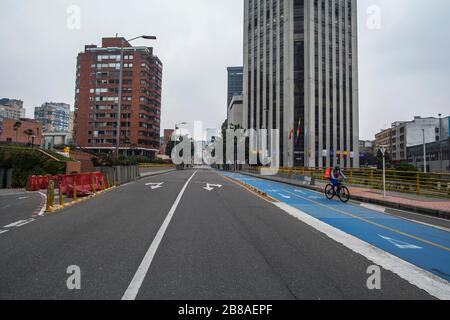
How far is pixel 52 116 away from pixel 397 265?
200032mm

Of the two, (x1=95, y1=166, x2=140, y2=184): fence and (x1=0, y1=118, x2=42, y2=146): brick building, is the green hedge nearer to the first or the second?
(x1=95, y1=166, x2=140, y2=184): fence

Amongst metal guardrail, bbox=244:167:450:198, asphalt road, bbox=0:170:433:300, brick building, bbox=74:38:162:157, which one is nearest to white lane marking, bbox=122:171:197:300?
asphalt road, bbox=0:170:433:300

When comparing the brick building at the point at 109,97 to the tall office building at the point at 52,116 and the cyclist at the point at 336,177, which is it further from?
the tall office building at the point at 52,116

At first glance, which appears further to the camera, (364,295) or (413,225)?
(413,225)

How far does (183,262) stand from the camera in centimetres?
417

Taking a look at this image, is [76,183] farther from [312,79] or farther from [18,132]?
[18,132]

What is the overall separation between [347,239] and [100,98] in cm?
9119

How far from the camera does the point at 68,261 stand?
4156 mm

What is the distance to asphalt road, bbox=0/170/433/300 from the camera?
3.21 meters

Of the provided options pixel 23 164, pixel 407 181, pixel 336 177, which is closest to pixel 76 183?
pixel 23 164

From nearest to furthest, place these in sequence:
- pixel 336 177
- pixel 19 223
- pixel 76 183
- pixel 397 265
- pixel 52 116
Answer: pixel 397 265 < pixel 19 223 < pixel 76 183 < pixel 336 177 < pixel 52 116

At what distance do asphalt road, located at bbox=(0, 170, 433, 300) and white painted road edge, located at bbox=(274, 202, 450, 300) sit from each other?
0.17 metres

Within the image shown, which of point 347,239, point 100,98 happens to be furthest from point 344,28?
point 347,239
